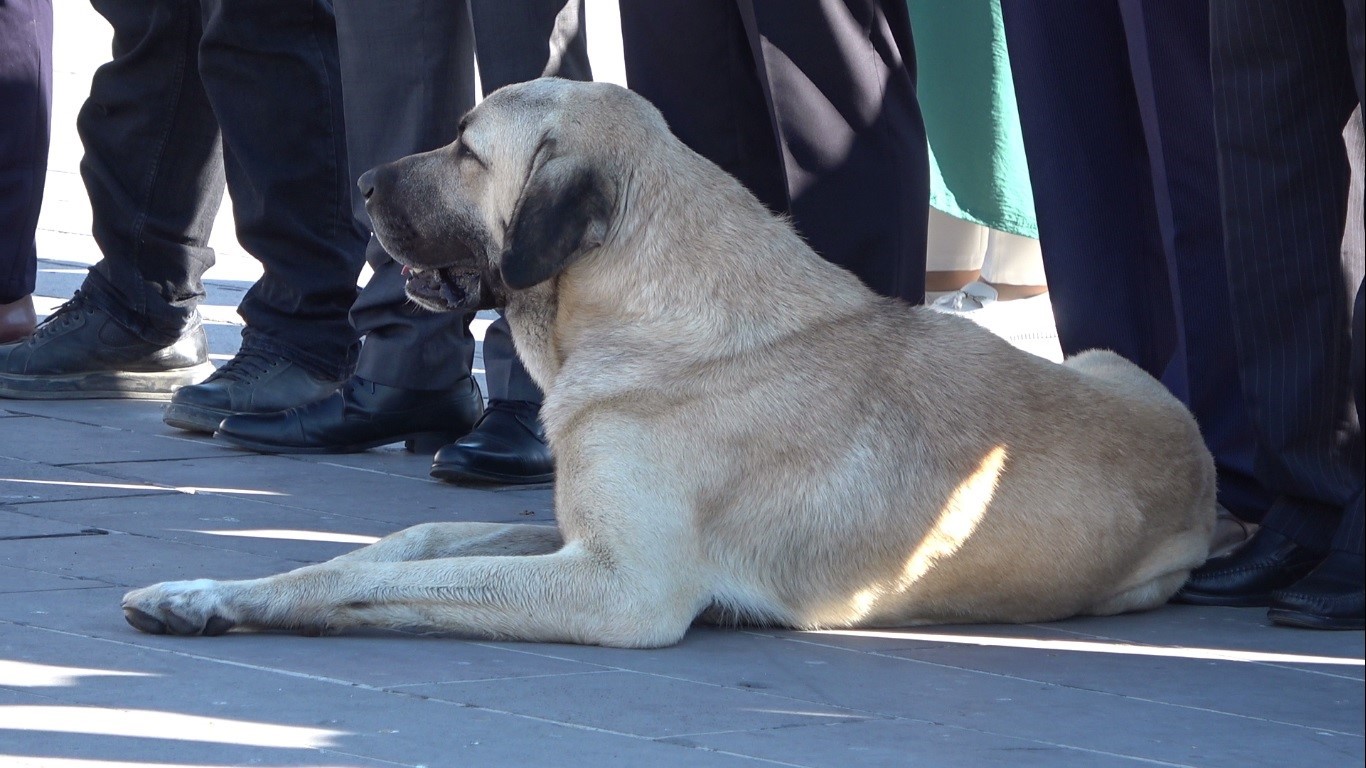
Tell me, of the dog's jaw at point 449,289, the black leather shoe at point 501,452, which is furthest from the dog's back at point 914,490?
the black leather shoe at point 501,452

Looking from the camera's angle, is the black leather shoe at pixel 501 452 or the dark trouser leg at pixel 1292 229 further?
the black leather shoe at pixel 501 452

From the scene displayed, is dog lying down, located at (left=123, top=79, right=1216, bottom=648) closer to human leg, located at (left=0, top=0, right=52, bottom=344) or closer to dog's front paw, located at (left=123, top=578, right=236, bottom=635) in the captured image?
dog's front paw, located at (left=123, top=578, right=236, bottom=635)

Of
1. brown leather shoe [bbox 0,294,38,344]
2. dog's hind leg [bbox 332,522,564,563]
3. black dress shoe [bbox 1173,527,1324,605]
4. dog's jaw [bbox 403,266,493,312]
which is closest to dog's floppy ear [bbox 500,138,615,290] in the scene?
dog's jaw [bbox 403,266,493,312]

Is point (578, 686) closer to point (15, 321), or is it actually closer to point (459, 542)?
point (459, 542)

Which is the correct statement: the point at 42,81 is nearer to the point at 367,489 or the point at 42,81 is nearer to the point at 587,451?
the point at 367,489

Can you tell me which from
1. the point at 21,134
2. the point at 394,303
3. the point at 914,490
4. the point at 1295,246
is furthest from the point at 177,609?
the point at 21,134

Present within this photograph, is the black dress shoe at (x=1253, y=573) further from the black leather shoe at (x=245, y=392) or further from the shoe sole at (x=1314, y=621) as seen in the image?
the black leather shoe at (x=245, y=392)

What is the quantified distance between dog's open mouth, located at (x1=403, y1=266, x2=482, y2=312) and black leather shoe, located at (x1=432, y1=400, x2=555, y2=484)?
764 mm

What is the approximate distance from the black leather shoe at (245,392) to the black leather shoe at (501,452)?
0.76m

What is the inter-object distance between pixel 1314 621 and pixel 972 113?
411cm

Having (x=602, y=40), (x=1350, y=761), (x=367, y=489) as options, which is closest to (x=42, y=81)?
(x=367, y=489)

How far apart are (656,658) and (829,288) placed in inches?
36.8

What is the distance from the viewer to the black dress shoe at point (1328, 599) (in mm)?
3617

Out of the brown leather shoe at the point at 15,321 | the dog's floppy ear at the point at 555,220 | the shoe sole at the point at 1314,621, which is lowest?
the shoe sole at the point at 1314,621
